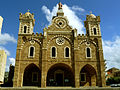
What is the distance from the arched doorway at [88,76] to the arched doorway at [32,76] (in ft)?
28.9

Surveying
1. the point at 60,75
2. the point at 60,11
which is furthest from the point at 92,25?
the point at 60,75

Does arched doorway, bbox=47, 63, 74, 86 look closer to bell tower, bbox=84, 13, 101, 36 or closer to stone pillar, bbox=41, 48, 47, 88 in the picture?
stone pillar, bbox=41, 48, 47, 88

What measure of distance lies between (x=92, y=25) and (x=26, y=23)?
1414cm

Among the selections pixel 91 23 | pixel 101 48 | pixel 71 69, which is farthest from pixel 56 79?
pixel 91 23

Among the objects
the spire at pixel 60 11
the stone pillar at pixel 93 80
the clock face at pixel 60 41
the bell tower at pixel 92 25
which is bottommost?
the stone pillar at pixel 93 80

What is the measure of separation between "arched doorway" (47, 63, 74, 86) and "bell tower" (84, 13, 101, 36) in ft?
29.1

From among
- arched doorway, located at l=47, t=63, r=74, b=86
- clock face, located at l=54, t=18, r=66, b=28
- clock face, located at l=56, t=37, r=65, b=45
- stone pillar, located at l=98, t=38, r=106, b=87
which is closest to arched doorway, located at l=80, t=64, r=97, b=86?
stone pillar, located at l=98, t=38, r=106, b=87

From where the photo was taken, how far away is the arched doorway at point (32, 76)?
26.4 m

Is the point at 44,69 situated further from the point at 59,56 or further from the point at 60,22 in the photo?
the point at 60,22

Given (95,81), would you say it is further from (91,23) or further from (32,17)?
(32,17)

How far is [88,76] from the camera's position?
2773 cm

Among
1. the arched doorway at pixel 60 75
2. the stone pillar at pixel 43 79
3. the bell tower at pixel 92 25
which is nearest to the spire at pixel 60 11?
the bell tower at pixel 92 25

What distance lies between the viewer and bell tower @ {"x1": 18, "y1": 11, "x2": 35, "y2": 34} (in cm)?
2786

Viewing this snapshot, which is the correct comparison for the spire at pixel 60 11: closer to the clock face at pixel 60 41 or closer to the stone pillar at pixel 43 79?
the clock face at pixel 60 41
